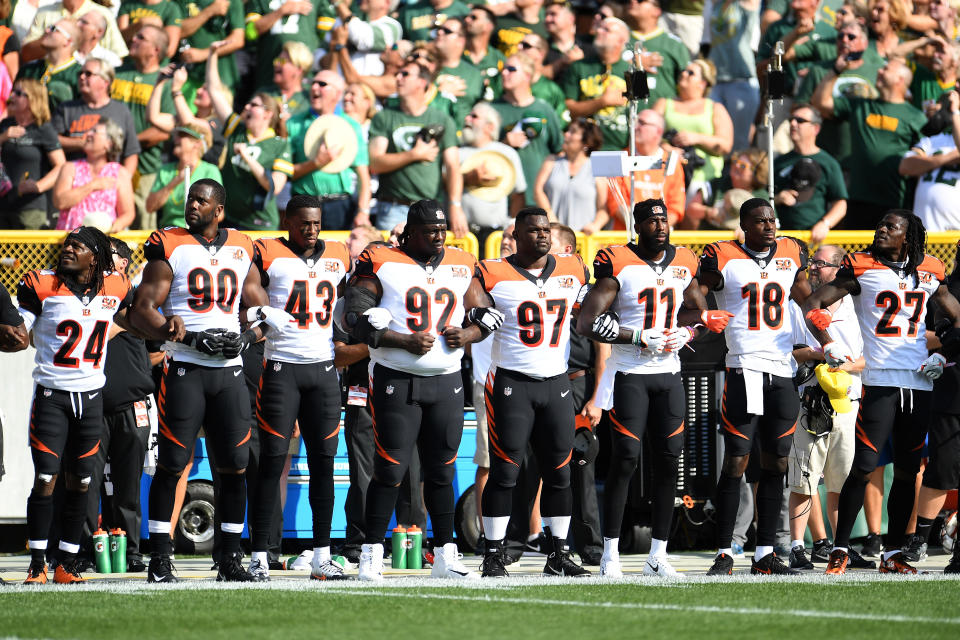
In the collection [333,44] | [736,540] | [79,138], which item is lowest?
[736,540]

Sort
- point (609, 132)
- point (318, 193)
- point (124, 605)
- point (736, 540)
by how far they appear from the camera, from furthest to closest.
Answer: point (609, 132), point (318, 193), point (736, 540), point (124, 605)

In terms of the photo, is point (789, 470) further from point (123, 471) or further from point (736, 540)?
point (123, 471)

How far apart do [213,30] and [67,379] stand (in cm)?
699

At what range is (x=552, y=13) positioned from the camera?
51.0 ft

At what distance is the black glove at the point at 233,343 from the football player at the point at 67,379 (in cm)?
78

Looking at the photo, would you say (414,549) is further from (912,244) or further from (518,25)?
(518,25)

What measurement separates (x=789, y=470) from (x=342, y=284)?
3.28 meters

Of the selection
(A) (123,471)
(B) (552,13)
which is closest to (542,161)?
(B) (552,13)

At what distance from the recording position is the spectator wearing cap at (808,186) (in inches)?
526

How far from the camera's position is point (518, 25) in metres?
15.6

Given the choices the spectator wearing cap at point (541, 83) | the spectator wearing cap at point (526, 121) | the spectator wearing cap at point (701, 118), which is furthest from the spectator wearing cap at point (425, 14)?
the spectator wearing cap at point (701, 118)

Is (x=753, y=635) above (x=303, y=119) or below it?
below

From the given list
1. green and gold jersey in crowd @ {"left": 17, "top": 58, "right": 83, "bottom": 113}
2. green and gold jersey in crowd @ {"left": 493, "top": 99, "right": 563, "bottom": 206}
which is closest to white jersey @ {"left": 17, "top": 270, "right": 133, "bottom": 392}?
green and gold jersey in crowd @ {"left": 17, "top": 58, "right": 83, "bottom": 113}

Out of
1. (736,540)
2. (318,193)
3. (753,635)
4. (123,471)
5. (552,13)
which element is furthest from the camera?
(552,13)
